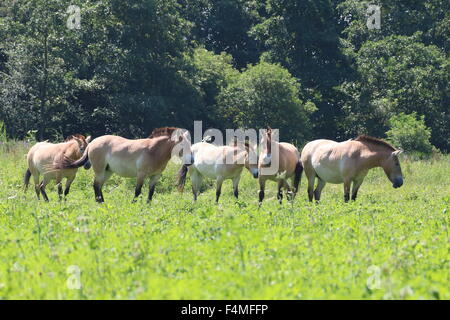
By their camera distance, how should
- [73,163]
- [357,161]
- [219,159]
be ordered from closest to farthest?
[357,161] < [73,163] < [219,159]

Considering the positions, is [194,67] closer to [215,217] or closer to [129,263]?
[215,217]

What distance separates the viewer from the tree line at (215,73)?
39.6m

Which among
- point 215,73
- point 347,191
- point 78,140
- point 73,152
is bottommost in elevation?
point 347,191

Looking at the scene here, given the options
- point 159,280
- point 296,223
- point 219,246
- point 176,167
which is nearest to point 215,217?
point 296,223

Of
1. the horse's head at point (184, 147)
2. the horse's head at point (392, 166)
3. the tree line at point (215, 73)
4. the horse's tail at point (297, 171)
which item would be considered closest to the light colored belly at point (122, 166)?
the horse's head at point (184, 147)

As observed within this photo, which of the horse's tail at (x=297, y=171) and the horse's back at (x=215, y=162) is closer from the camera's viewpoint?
the horse's back at (x=215, y=162)

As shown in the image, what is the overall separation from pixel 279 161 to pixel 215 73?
2759 cm

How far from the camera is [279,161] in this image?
696 inches

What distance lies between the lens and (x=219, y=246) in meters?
8.32

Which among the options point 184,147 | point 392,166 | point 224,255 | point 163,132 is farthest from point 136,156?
point 224,255

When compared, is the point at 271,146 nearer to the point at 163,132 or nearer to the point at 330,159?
the point at 330,159

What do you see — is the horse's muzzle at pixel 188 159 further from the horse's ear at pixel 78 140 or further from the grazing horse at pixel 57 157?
the horse's ear at pixel 78 140

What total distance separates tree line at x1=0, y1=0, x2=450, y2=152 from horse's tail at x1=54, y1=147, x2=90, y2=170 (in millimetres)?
20064
